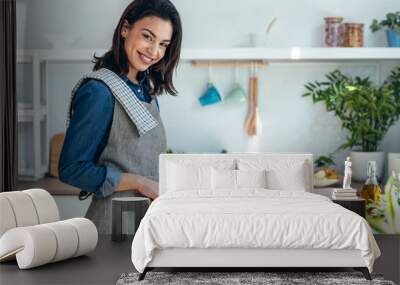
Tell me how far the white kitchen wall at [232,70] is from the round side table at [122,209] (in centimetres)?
93

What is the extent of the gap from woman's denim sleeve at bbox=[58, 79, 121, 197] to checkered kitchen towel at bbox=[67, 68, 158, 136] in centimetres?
6

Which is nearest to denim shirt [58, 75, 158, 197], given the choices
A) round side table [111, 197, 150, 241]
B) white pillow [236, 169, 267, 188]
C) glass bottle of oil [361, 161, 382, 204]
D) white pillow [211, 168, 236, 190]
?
round side table [111, 197, 150, 241]

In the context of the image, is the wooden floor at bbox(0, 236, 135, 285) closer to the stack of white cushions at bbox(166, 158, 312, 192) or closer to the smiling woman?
the stack of white cushions at bbox(166, 158, 312, 192)

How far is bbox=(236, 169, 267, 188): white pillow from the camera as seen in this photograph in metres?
6.78

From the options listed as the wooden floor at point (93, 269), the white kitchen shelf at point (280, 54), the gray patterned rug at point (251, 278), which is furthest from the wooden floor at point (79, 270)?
the white kitchen shelf at point (280, 54)

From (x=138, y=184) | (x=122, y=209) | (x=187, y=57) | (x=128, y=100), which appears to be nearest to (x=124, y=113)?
(x=128, y=100)

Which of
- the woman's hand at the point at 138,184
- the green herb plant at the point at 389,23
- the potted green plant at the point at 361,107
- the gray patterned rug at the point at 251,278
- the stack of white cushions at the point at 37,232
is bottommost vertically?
the gray patterned rug at the point at 251,278

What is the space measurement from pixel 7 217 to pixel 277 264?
2.02m

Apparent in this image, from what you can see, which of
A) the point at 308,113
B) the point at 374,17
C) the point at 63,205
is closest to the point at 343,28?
the point at 374,17

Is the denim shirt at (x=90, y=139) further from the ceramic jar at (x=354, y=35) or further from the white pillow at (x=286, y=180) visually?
the ceramic jar at (x=354, y=35)

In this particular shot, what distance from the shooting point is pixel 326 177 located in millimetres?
7645

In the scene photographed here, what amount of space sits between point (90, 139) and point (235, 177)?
1.63 metres

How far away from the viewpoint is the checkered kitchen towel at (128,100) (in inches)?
300

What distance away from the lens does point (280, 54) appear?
765 centimetres
